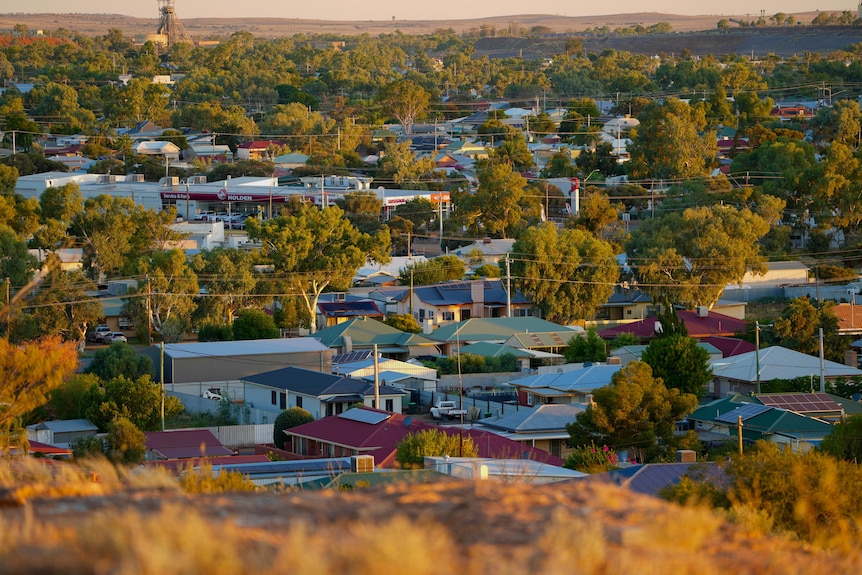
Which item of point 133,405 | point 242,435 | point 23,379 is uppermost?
point 23,379

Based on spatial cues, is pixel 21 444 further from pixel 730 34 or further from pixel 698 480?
pixel 730 34

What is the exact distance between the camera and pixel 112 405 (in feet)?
76.6

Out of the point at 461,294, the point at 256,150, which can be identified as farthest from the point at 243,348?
the point at 256,150

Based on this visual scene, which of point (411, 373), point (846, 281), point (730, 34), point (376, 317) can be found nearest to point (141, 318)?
point (376, 317)

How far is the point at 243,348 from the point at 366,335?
386 cm

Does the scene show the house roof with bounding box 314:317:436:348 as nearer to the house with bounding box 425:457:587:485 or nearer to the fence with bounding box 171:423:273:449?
the fence with bounding box 171:423:273:449

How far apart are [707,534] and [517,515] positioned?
0.91 meters

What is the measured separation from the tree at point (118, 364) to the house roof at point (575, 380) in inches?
274

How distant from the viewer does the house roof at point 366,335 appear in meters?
32.0

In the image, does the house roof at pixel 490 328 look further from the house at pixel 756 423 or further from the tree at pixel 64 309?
the house at pixel 756 423

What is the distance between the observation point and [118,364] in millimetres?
26938

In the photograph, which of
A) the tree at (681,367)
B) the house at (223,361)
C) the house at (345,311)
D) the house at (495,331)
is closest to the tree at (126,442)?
the house at (223,361)

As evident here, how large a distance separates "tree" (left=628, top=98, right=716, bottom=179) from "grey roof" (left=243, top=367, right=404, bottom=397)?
3480 centimetres

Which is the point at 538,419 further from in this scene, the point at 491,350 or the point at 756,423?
the point at 491,350
